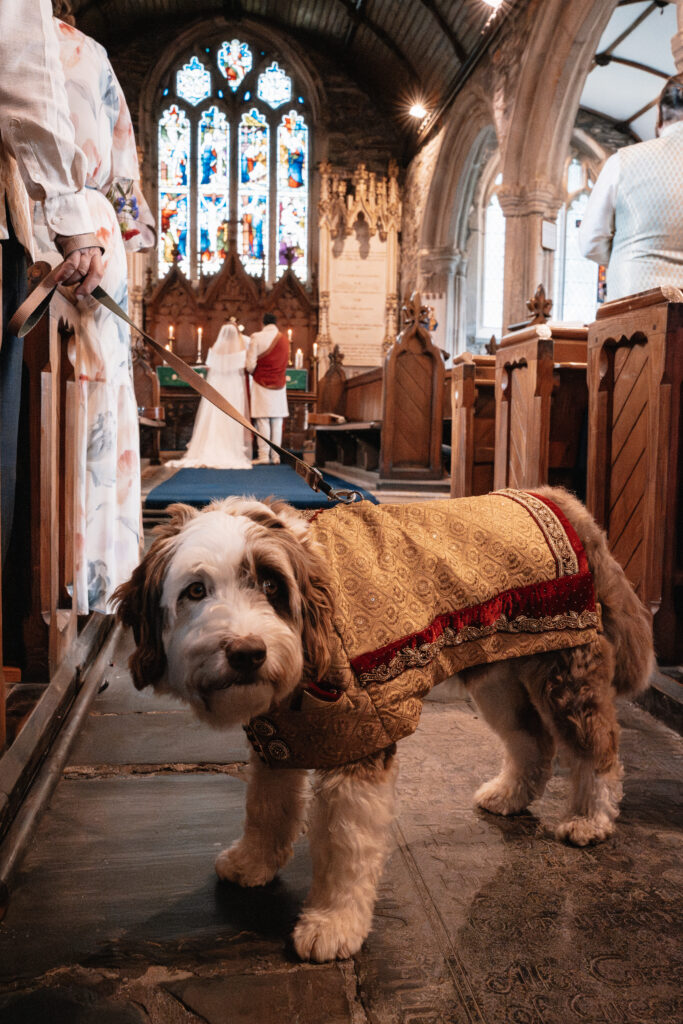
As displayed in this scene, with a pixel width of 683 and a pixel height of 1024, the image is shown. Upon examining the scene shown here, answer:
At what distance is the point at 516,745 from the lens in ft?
6.00

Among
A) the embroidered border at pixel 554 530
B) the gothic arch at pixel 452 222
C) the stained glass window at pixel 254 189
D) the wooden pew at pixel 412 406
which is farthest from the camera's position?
the stained glass window at pixel 254 189

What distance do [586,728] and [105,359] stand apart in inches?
70.6

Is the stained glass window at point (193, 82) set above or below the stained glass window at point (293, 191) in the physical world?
above

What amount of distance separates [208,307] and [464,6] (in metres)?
6.35

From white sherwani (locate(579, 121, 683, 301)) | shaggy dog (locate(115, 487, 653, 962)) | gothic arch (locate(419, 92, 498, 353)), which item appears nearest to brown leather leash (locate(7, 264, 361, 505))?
shaggy dog (locate(115, 487, 653, 962))

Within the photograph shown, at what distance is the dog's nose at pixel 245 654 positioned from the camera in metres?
1.08

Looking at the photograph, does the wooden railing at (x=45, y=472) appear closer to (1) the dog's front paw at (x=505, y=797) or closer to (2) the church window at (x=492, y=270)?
(1) the dog's front paw at (x=505, y=797)

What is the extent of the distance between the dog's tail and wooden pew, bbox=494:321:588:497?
1.64 m

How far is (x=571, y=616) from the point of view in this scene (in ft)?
5.42

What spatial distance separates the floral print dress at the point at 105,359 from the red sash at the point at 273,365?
6762 millimetres

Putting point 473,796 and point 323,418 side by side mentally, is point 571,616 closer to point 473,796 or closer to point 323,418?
point 473,796

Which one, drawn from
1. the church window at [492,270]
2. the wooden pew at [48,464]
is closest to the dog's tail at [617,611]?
the wooden pew at [48,464]

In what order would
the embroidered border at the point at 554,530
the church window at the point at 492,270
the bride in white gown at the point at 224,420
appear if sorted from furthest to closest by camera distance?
the church window at the point at 492,270 → the bride in white gown at the point at 224,420 → the embroidered border at the point at 554,530

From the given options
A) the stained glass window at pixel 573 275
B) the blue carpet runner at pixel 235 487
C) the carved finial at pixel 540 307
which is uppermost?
the stained glass window at pixel 573 275
